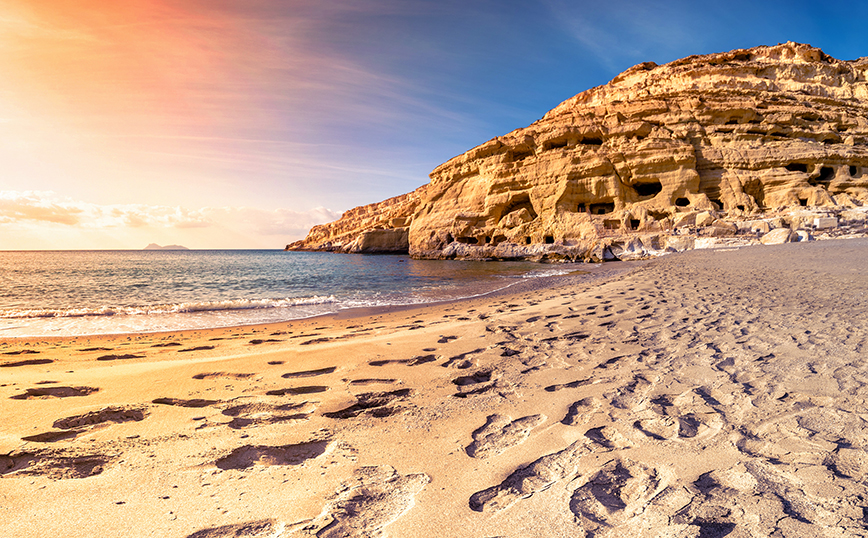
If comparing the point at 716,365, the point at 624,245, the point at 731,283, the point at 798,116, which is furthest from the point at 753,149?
the point at 716,365

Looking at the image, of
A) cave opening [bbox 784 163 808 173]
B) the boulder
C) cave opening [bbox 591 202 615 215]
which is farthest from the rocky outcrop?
cave opening [bbox 784 163 808 173]

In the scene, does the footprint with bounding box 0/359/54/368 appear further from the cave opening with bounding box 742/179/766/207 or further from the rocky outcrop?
the rocky outcrop

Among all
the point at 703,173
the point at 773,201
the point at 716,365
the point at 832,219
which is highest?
the point at 703,173

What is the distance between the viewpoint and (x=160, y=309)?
9375 mm

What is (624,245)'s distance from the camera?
1003 inches

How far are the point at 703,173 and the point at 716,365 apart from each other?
33.4m

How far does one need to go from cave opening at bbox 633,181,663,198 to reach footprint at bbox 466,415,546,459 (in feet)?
113

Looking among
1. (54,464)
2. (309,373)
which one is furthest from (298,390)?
(54,464)

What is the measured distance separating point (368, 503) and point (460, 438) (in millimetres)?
767

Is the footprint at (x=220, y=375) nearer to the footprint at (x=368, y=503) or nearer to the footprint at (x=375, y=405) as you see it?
the footprint at (x=375, y=405)

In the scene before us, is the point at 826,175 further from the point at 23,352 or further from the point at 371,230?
the point at 371,230

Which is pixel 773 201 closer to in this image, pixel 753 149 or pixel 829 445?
pixel 753 149

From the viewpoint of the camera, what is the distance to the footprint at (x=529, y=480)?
5.36ft

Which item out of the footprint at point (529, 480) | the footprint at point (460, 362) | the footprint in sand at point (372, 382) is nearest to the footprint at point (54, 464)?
the footprint in sand at point (372, 382)
